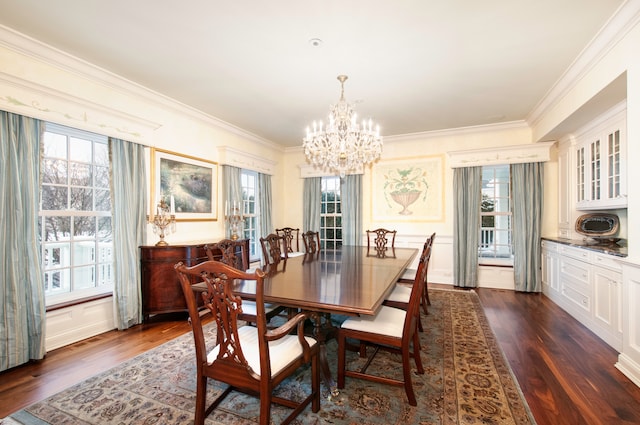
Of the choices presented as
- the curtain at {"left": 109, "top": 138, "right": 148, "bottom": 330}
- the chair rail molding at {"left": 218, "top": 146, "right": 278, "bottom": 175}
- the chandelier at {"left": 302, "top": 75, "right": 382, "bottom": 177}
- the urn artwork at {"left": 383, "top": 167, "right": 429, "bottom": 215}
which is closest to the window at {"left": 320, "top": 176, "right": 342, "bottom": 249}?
the urn artwork at {"left": 383, "top": 167, "right": 429, "bottom": 215}

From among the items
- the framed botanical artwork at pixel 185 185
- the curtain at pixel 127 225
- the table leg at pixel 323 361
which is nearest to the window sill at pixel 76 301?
the curtain at pixel 127 225

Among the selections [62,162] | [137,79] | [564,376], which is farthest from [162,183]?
[564,376]

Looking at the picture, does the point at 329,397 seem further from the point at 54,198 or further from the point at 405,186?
the point at 405,186

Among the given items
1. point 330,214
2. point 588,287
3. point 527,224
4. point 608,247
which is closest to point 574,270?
point 588,287

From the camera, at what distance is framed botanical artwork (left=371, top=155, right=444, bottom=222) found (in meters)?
5.25

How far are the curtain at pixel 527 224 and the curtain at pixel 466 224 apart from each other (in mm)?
555

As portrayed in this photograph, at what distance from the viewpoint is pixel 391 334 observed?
1937mm

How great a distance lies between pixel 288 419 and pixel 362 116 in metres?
3.88

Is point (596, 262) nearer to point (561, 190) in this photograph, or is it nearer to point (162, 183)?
point (561, 190)

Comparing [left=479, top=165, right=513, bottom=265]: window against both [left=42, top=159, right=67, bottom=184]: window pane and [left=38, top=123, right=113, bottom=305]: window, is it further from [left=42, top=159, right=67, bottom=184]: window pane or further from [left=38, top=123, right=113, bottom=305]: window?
[left=42, top=159, right=67, bottom=184]: window pane

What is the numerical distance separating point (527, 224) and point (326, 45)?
4198mm

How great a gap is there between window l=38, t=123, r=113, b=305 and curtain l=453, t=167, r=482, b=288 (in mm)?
5066

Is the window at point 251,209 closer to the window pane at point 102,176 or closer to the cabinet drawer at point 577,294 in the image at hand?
the window pane at point 102,176

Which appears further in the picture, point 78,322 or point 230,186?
point 230,186
